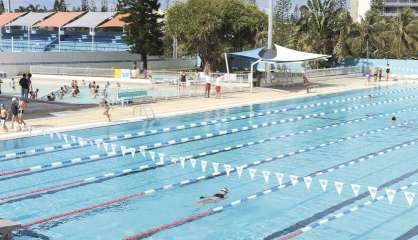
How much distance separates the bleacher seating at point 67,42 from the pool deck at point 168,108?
2805 centimetres

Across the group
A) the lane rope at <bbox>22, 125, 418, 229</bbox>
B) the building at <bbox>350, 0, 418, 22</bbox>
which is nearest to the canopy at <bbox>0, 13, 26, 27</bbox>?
the lane rope at <bbox>22, 125, 418, 229</bbox>

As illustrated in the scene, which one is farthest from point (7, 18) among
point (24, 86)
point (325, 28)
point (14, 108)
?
point (14, 108)

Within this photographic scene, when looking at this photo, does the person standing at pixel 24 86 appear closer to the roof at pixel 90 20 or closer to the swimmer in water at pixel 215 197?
the swimmer in water at pixel 215 197

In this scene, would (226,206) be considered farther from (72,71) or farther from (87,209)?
(72,71)

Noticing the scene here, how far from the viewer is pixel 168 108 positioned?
76.1 ft

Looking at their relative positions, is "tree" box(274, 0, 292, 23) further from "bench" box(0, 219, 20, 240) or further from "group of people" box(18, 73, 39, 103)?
"bench" box(0, 219, 20, 240)

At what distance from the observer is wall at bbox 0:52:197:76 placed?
40.3m

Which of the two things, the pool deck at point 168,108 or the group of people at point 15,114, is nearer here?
the group of people at point 15,114

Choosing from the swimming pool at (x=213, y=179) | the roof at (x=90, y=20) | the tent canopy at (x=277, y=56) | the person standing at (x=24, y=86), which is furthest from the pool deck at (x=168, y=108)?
the roof at (x=90, y=20)

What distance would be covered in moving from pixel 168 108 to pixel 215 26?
1910 cm

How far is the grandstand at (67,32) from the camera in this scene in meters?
57.1

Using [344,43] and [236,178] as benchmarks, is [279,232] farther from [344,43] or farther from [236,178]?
[344,43]

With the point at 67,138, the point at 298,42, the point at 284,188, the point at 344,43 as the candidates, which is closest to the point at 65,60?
the point at 298,42

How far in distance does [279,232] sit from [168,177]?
13.1 feet
